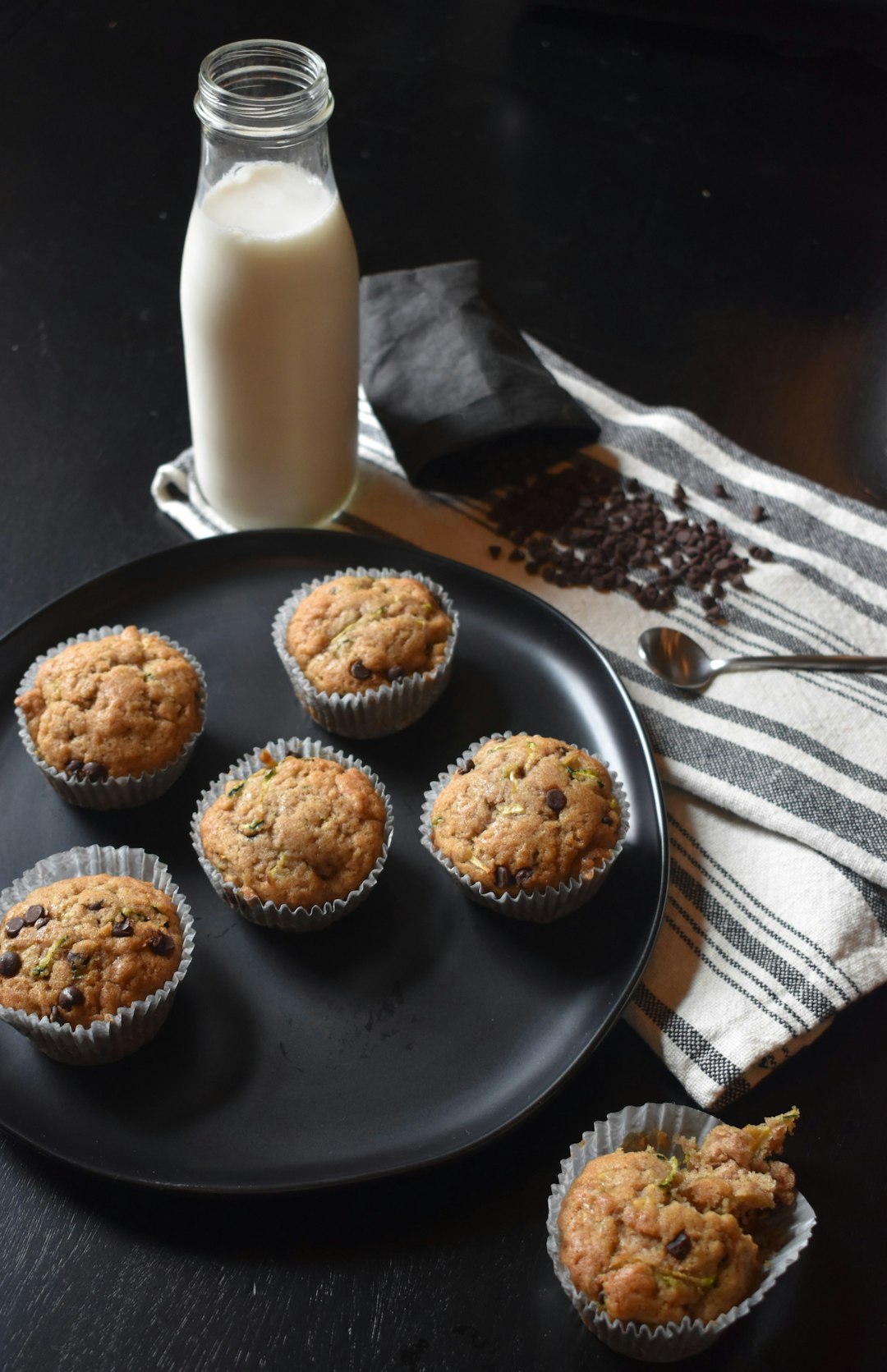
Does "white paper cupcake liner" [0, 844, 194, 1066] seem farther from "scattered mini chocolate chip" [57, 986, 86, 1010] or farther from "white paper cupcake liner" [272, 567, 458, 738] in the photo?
"white paper cupcake liner" [272, 567, 458, 738]

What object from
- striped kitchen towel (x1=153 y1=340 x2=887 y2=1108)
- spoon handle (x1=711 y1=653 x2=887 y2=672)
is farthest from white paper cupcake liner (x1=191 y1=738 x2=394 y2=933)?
spoon handle (x1=711 y1=653 x2=887 y2=672)

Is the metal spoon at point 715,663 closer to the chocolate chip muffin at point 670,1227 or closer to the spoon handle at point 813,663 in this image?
the spoon handle at point 813,663

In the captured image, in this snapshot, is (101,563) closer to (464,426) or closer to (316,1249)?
(464,426)

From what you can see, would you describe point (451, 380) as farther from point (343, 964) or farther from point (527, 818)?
point (343, 964)

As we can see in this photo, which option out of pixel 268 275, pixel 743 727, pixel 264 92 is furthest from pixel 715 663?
pixel 264 92

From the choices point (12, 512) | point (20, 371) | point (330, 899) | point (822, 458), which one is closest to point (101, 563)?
point (12, 512)
